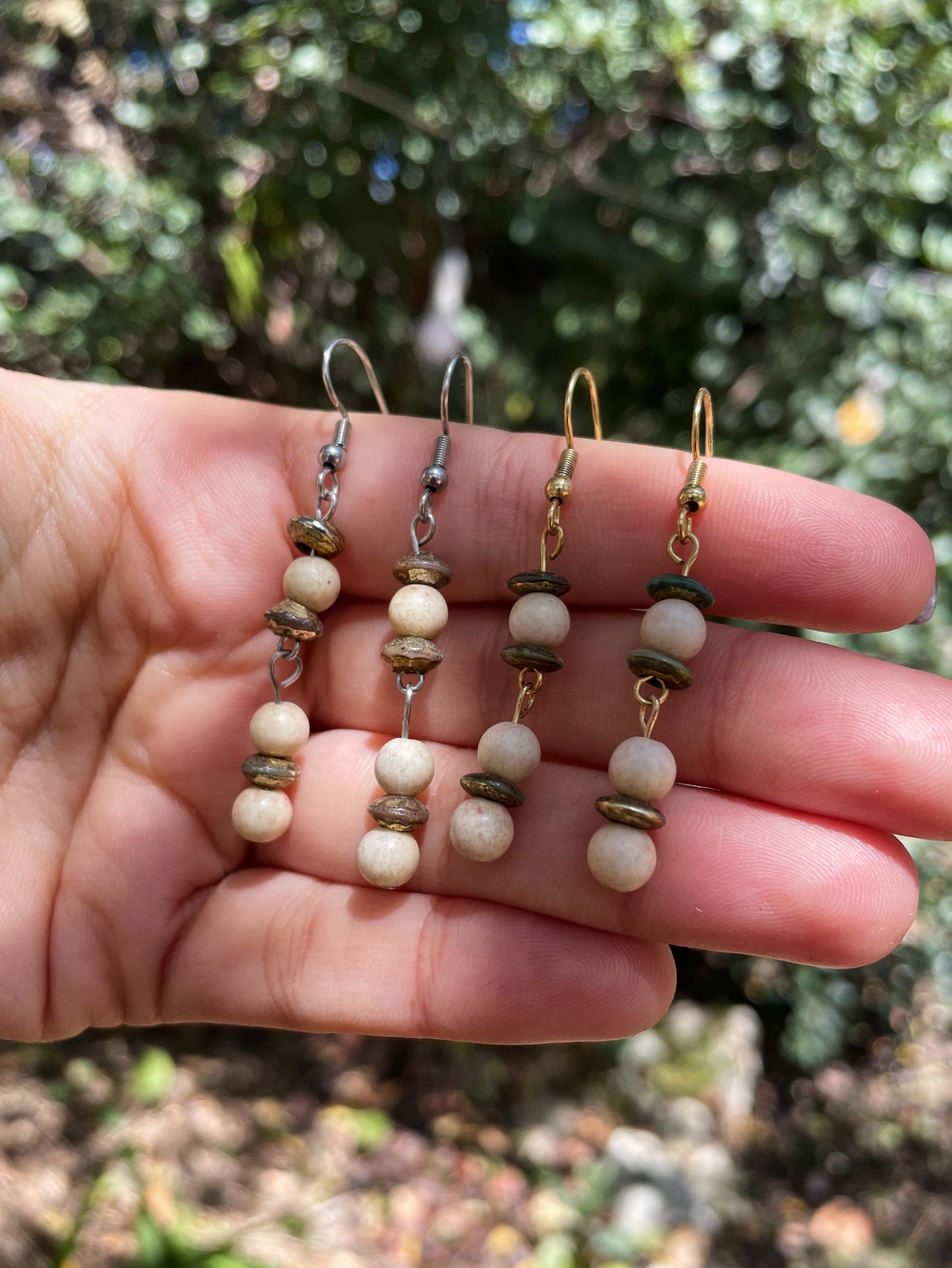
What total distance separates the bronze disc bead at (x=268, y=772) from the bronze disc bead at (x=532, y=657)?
1.74 feet

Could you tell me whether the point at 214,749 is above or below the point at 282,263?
below

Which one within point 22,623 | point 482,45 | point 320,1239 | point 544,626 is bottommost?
point 320,1239

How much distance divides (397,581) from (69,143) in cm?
191

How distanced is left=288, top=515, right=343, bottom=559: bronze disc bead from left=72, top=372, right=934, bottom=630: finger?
8 centimetres

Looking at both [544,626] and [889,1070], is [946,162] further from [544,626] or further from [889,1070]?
[889,1070]

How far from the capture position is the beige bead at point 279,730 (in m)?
2.27

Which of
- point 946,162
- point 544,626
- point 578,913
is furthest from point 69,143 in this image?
point 578,913

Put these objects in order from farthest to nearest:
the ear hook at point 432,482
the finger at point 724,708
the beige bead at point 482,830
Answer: the ear hook at point 432,482 → the beige bead at point 482,830 → the finger at point 724,708

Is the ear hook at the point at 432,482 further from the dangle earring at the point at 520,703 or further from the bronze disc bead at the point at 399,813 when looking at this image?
the bronze disc bead at the point at 399,813

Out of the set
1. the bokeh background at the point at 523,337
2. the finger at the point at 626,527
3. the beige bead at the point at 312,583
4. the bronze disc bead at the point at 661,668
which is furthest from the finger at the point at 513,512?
the bokeh background at the point at 523,337

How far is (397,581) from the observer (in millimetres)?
2438

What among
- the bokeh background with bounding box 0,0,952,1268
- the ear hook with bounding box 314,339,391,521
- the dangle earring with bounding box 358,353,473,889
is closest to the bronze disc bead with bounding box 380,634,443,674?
the dangle earring with bounding box 358,353,473,889

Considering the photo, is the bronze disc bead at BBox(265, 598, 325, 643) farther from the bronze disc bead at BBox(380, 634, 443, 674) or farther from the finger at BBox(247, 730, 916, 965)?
the finger at BBox(247, 730, 916, 965)

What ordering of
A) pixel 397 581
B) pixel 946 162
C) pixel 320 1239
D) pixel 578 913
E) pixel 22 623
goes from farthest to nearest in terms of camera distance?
pixel 320 1239, pixel 946 162, pixel 397 581, pixel 22 623, pixel 578 913
